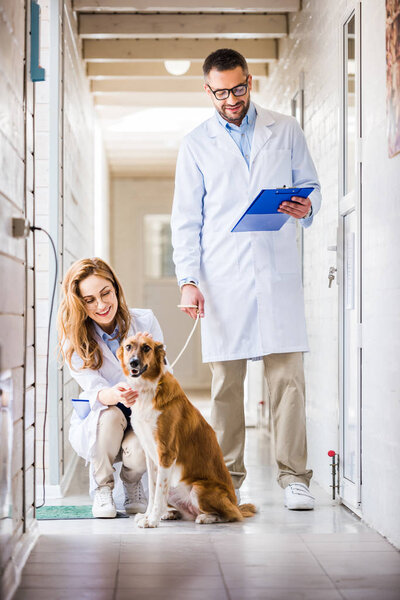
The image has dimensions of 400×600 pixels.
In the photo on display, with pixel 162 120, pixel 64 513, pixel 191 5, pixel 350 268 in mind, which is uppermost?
pixel 162 120

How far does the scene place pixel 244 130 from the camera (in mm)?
3146

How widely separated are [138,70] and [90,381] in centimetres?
323

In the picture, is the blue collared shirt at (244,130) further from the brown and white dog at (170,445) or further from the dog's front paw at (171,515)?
the dog's front paw at (171,515)

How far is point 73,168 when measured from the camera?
4.46 m

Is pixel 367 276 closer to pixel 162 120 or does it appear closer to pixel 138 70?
pixel 138 70

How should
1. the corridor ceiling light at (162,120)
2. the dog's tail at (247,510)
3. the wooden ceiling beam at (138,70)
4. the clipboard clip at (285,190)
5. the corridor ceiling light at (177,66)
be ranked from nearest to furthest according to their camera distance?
the clipboard clip at (285,190) → the dog's tail at (247,510) → the corridor ceiling light at (177,66) → the wooden ceiling beam at (138,70) → the corridor ceiling light at (162,120)

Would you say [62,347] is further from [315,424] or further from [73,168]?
[73,168]

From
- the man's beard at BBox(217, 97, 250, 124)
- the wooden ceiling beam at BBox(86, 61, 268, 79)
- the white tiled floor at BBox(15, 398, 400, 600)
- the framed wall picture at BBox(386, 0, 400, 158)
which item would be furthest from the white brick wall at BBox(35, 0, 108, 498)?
the framed wall picture at BBox(386, 0, 400, 158)

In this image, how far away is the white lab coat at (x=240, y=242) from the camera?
3.03 metres

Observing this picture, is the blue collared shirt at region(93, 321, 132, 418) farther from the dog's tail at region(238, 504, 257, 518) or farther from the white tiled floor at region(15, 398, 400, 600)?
the dog's tail at region(238, 504, 257, 518)

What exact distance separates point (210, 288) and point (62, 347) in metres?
0.63

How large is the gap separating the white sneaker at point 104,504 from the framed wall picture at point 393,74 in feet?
5.24

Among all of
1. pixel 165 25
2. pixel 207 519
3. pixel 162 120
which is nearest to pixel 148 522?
pixel 207 519

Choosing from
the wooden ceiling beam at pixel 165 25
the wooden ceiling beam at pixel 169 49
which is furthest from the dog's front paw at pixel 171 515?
the wooden ceiling beam at pixel 169 49
